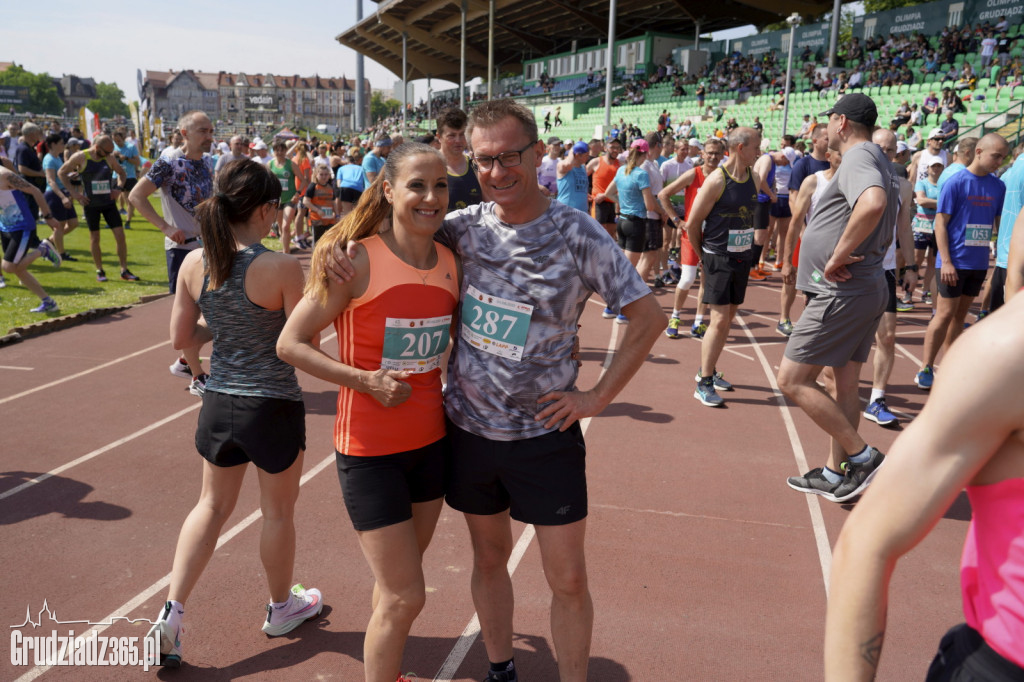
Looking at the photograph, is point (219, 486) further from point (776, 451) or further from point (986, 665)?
point (776, 451)

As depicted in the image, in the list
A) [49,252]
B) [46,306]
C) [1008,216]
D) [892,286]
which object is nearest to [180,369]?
[46,306]

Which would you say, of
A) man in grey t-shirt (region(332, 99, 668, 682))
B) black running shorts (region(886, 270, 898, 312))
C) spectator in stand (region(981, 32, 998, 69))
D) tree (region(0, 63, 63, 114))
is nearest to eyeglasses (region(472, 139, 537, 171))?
man in grey t-shirt (region(332, 99, 668, 682))

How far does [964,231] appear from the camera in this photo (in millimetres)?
6707

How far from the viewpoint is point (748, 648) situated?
10.5ft

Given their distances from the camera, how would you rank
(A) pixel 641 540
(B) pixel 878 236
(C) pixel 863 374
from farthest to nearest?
(C) pixel 863 374
(B) pixel 878 236
(A) pixel 641 540

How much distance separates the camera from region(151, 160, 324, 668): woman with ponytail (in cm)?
299

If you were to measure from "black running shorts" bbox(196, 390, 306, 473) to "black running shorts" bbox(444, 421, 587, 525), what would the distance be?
2.78 feet

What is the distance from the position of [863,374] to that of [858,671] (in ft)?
23.6

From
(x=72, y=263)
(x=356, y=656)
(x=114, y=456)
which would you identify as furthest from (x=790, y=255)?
(x=72, y=263)

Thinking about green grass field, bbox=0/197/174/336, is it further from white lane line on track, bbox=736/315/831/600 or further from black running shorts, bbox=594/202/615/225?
white lane line on track, bbox=736/315/831/600

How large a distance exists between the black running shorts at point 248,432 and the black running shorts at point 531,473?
0.85m

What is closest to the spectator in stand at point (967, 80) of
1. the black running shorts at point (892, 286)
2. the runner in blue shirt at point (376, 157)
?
the runner in blue shirt at point (376, 157)

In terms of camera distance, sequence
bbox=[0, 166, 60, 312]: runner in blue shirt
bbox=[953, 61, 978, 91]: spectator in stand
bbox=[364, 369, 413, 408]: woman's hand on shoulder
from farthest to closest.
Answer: bbox=[953, 61, 978, 91]: spectator in stand < bbox=[0, 166, 60, 312]: runner in blue shirt < bbox=[364, 369, 413, 408]: woman's hand on shoulder

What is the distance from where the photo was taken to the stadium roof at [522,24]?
49.0m
